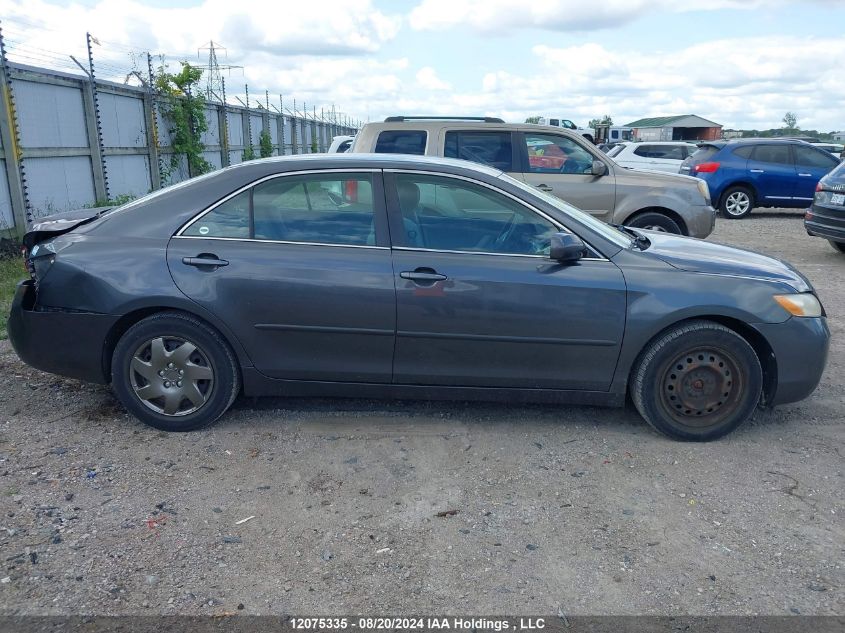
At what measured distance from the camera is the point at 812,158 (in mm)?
15977

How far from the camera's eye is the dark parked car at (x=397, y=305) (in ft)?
13.5

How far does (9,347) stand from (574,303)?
4.56 metres

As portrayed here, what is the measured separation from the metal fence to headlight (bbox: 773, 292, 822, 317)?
9.03 metres

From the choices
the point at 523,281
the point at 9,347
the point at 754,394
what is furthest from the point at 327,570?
the point at 9,347

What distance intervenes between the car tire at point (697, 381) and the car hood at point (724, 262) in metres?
0.34

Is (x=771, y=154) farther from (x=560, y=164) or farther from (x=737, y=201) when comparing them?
(x=560, y=164)

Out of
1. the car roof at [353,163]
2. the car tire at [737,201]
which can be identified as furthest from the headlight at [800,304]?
the car tire at [737,201]

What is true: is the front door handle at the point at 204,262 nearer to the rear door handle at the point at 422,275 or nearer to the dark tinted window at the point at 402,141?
the rear door handle at the point at 422,275

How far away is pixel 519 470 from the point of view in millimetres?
3906

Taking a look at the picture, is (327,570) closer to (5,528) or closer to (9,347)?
(5,528)

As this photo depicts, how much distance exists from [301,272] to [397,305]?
58 centimetres

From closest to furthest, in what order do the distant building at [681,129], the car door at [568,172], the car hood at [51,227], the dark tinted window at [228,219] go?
the dark tinted window at [228,219] → the car hood at [51,227] → the car door at [568,172] → the distant building at [681,129]

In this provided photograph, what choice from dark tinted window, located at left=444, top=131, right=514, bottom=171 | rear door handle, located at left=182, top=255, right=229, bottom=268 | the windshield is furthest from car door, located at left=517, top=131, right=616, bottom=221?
rear door handle, located at left=182, top=255, right=229, bottom=268

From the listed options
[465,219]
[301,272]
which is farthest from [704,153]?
[301,272]
